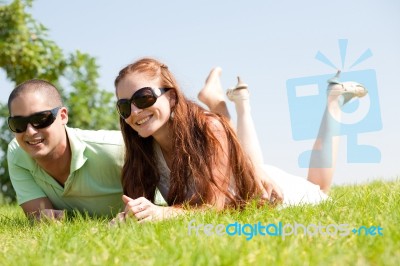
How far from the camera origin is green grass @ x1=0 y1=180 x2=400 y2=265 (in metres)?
2.34

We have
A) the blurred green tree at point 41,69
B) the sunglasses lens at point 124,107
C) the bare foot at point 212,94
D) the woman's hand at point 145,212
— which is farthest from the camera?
the blurred green tree at point 41,69

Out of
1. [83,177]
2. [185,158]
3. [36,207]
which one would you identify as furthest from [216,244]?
[36,207]

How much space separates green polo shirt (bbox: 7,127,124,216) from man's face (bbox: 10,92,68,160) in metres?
0.19

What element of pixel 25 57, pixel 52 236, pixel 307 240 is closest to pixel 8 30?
pixel 25 57

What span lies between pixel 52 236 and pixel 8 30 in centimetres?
802

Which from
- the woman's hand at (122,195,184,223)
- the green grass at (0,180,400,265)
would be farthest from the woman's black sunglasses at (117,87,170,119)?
the green grass at (0,180,400,265)

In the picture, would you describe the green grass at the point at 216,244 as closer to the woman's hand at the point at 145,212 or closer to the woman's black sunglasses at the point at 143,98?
the woman's hand at the point at 145,212

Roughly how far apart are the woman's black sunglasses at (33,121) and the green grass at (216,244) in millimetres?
1145

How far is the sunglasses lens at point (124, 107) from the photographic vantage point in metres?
4.13

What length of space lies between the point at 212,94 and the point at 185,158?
83.0 inches

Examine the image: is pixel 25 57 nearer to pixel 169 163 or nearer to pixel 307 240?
pixel 169 163

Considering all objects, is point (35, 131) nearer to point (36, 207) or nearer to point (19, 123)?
point (19, 123)

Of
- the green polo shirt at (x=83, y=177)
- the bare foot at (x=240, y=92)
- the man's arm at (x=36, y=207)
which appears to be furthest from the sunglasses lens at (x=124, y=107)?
the bare foot at (x=240, y=92)

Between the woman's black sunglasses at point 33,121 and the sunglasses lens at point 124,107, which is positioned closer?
the sunglasses lens at point 124,107
